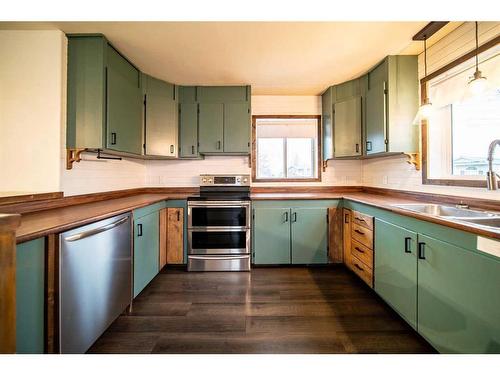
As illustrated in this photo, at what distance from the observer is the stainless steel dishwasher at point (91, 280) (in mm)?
1257

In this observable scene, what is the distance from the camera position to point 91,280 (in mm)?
1457

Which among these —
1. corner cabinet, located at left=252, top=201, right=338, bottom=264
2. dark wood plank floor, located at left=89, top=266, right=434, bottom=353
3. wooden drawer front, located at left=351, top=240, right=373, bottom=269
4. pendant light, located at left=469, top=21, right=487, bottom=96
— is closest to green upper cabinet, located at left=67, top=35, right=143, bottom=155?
dark wood plank floor, located at left=89, top=266, right=434, bottom=353

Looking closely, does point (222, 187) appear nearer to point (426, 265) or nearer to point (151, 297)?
point (151, 297)

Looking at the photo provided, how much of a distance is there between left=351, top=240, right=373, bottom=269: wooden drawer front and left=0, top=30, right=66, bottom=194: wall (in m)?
2.78

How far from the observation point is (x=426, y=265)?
152 cm

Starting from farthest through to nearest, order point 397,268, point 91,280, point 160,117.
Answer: point 160,117, point 397,268, point 91,280

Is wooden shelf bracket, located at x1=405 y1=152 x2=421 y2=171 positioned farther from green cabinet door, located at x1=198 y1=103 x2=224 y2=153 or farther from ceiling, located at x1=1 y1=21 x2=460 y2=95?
green cabinet door, located at x1=198 y1=103 x2=224 y2=153

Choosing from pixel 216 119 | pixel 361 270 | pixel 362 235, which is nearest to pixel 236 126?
pixel 216 119

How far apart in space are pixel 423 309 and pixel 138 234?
2.21 meters

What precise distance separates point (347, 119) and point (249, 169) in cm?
145

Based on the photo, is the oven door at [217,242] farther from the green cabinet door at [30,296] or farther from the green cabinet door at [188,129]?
the green cabinet door at [30,296]

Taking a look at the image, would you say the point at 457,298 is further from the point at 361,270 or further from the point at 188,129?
the point at 188,129
